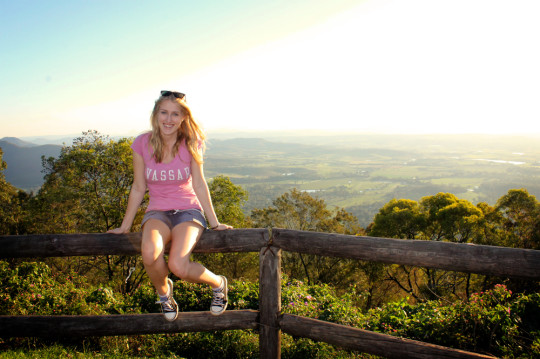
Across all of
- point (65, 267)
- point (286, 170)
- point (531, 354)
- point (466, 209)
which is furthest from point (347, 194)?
point (531, 354)

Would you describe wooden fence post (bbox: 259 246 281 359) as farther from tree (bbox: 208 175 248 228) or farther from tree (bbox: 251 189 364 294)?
tree (bbox: 251 189 364 294)

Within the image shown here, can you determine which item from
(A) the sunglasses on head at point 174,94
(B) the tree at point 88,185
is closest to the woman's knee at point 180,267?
(A) the sunglasses on head at point 174,94

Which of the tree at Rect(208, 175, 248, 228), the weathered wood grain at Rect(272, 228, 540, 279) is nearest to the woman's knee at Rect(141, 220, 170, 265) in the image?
the weathered wood grain at Rect(272, 228, 540, 279)

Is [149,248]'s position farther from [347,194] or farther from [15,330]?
[347,194]

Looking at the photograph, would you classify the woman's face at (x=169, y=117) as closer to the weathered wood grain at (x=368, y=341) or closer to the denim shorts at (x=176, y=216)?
the denim shorts at (x=176, y=216)

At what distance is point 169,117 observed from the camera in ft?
11.0

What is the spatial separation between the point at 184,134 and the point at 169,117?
0.23 metres

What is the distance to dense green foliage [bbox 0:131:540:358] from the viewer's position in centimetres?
420

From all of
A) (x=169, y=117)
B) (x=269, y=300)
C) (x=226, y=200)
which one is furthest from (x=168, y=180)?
(x=226, y=200)

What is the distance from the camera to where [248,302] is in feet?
20.2

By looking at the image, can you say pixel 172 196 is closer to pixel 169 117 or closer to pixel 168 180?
pixel 168 180

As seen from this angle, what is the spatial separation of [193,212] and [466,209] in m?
20.1

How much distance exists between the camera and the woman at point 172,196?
286 cm

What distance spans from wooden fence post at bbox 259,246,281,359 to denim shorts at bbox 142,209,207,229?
721mm
